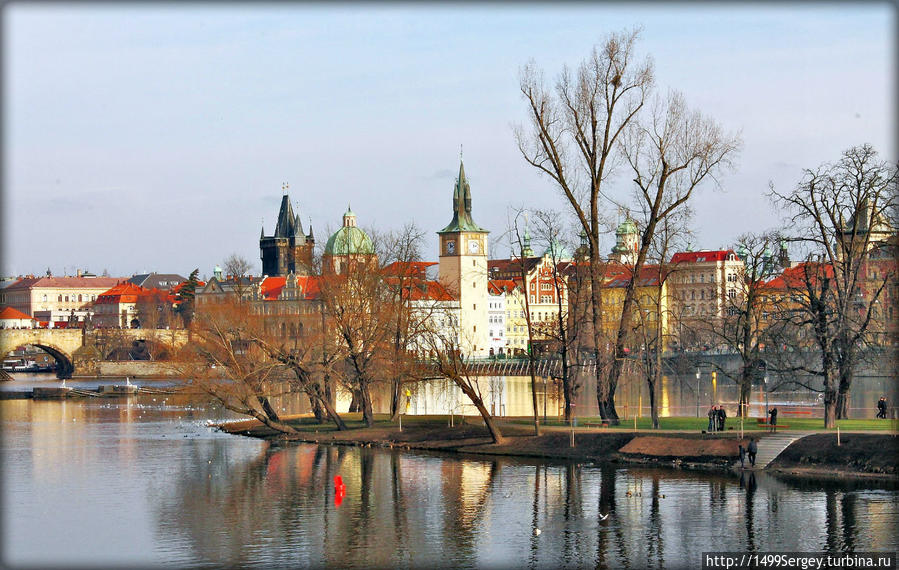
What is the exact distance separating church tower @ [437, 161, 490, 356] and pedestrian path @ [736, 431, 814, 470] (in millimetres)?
130282

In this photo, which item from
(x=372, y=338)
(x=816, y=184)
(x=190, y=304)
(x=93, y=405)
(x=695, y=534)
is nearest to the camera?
(x=695, y=534)

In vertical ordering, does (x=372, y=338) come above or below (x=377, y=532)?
above

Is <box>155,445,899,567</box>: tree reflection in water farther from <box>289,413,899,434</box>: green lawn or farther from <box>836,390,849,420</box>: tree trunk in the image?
<box>836,390,849,420</box>: tree trunk

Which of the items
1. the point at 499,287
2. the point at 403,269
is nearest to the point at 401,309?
the point at 403,269

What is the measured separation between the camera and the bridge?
150m

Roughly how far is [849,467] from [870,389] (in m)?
55.9

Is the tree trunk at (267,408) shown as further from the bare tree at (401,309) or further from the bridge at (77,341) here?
the bridge at (77,341)

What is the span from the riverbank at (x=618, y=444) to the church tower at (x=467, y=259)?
377ft

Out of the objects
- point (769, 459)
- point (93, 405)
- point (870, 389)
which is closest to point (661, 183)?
point (769, 459)

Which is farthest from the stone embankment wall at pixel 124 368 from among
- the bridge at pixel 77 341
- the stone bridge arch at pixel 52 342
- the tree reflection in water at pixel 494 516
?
the tree reflection in water at pixel 494 516

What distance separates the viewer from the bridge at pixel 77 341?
5916 inches

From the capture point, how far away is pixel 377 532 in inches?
1387

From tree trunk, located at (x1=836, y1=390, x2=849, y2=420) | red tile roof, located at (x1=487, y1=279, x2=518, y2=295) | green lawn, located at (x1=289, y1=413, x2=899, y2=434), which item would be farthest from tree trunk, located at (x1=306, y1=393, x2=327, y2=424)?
red tile roof, located at (x1=487, y1=279, x2=518, y2=295)

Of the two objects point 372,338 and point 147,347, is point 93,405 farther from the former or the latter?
point 147,347
